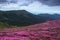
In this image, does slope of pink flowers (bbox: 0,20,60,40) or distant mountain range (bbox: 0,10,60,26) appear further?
distant mountain range (bbox: 0,10,60,26)

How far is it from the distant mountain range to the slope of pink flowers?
0.07 m

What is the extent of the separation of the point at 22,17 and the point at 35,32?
30 centimetres

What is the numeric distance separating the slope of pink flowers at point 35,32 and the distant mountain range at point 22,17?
0.07m

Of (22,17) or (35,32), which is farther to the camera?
(22,17)

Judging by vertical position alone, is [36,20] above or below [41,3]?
below

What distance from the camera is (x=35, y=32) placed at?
82.0 inches

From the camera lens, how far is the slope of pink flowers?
6.59 ft

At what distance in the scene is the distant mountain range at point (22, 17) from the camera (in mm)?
2232

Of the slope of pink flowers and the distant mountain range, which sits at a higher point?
the distant mountain range

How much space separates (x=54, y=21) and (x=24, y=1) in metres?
0.47

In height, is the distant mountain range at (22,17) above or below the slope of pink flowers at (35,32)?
above

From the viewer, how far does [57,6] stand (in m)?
2.25

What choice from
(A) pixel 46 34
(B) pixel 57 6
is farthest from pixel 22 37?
(B) pixel 57 6

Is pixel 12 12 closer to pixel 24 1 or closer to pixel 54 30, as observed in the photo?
pixel 24 1
